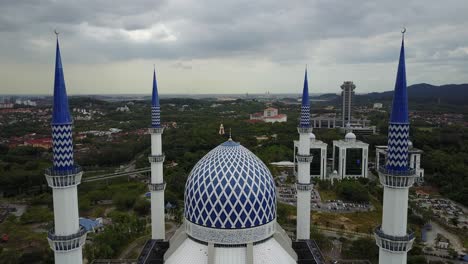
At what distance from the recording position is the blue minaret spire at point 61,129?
9836 mm

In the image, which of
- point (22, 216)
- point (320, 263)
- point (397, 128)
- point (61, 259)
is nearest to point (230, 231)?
point (320, 263)

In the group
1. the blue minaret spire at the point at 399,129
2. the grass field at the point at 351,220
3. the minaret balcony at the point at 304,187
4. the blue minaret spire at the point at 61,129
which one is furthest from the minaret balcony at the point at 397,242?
the grass field at the point at 351,220

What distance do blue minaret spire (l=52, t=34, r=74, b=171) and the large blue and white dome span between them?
14.5ft

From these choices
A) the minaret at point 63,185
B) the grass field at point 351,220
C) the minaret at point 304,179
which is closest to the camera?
the minaret at point 63,185

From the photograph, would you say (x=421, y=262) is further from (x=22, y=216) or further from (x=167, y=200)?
(x=22, y=216)

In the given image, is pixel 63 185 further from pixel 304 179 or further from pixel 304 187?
pixel 304 179

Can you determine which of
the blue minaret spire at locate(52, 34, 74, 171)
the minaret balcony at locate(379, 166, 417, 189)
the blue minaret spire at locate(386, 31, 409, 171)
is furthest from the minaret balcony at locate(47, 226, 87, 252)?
the blue minaret spire at locate(386, 31, 409, 171)

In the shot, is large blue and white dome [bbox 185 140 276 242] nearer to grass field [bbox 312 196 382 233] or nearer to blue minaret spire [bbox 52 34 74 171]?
blue minaret spire [bbox 52 34 74 171]

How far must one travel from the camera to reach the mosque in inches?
380

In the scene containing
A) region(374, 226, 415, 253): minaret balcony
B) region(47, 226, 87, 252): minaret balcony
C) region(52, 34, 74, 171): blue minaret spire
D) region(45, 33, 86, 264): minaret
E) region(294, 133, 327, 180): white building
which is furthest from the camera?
region(294, 133, 327, 180): white building

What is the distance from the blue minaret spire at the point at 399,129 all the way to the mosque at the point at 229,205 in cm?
2

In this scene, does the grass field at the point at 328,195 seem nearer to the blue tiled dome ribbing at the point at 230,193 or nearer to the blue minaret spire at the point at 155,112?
the blue minaret spire at the point at 155,112

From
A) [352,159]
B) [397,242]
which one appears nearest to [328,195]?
[352,159]

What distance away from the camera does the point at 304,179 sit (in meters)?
16.1
